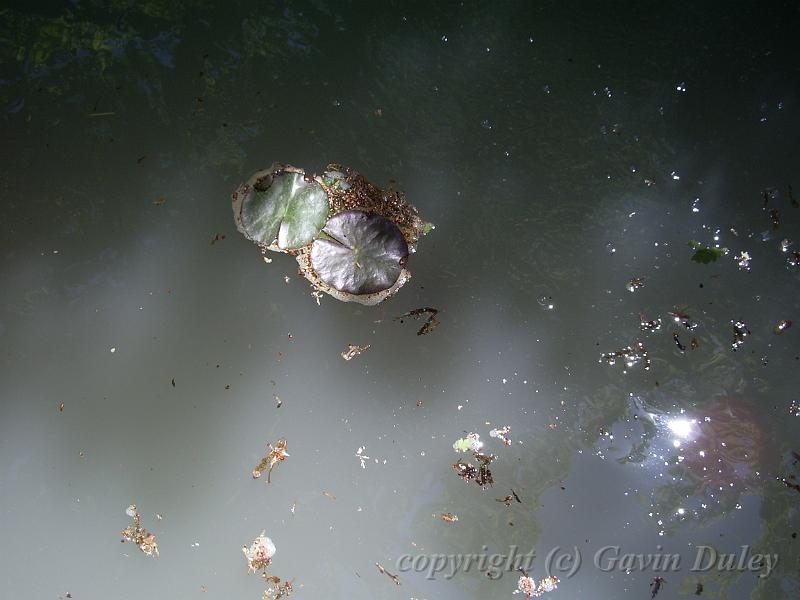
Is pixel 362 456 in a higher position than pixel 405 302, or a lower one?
lower

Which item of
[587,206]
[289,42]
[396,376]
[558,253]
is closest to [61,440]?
[396,376]

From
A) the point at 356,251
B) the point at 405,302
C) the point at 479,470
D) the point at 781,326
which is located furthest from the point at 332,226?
the point at 781,326

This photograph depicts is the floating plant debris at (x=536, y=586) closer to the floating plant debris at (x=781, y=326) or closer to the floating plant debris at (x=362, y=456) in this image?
the floating plant debris at (x=362, y=456)

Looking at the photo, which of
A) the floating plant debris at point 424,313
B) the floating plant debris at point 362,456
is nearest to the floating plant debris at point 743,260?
the floating plant debris at point 424,313

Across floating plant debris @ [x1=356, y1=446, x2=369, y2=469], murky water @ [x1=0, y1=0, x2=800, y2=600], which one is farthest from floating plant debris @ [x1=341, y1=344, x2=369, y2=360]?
floating plant debris @ [x1=356, y1=446, x2=369, y2=469]

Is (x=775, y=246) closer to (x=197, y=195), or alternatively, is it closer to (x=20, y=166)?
(x=197, y=195)

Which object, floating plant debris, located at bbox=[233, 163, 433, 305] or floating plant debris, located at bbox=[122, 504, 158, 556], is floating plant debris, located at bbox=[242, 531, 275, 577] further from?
floating plant debris, located at bbox=[233, 163, 433, 305]

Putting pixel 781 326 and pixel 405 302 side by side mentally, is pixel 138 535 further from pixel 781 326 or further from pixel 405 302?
pixel 781 326
